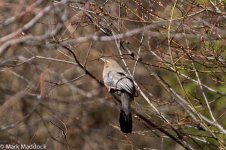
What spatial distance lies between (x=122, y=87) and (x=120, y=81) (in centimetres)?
20

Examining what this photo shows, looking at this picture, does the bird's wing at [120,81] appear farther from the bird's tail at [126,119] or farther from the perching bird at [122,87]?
the bird's tail at [126,119]

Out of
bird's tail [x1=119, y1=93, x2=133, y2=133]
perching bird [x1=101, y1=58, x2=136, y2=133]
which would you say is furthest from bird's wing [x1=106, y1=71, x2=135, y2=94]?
bird's tail [x1=119, y1=93, x2=133, y2=133]

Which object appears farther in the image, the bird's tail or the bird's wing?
the bird's wing

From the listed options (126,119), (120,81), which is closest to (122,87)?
(120,81)

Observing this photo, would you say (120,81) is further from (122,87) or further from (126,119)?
(126,119)

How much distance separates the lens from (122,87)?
6.87 m

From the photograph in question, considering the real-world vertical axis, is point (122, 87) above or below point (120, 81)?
below

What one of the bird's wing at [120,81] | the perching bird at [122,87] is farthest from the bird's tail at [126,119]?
the bird's wing at [120,81]

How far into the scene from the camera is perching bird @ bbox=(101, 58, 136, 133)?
21.0 feet

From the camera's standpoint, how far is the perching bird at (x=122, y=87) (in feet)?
21.0

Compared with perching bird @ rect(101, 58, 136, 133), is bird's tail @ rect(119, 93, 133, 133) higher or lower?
lower

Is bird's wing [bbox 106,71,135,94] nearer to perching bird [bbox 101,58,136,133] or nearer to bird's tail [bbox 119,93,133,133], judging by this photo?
perching bird [bbox 101,58,136,133]

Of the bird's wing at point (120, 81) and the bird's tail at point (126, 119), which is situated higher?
the bird's wing at point (120, 81)

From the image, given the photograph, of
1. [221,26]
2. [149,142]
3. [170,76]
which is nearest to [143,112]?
[221,26]
